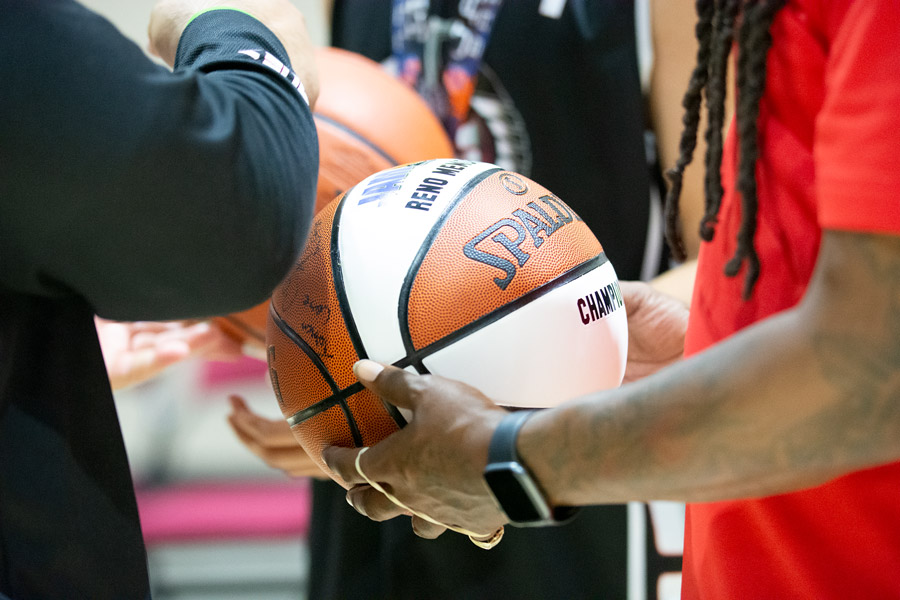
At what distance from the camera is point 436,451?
0.74 metres

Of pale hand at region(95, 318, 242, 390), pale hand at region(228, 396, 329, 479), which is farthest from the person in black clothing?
pale hand at region(228, 396, 329, 479)

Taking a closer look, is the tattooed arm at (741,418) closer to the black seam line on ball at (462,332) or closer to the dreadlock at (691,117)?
the black seam line on ball at (462,332)

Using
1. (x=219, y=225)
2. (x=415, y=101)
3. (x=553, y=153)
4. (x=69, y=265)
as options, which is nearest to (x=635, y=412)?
(x=219, y=225)

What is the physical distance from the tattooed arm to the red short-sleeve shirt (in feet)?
0.18

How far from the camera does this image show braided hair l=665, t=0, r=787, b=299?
62cm

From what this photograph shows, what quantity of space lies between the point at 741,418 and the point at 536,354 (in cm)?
30

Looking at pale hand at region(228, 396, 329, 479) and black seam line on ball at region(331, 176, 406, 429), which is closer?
black seam line on ball at region(331, 176, 406, 429)

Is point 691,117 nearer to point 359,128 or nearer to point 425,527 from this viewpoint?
point 425,527

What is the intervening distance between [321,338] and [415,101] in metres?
0.74

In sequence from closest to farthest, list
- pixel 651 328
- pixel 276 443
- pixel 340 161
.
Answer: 1. pixel 651 328
2. pixel 340 161
3. pixel 276 443

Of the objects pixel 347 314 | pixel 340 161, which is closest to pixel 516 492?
pixel 347 314

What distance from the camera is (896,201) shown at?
51 centimetres
